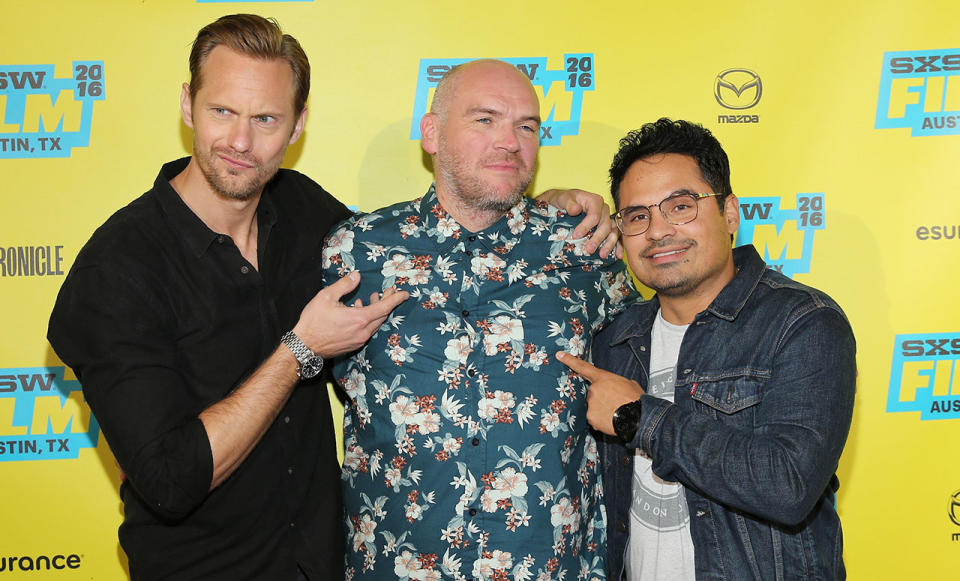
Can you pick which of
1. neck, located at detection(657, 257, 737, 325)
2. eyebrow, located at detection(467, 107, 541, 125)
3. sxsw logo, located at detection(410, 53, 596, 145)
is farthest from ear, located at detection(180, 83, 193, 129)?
neck, located at detection(657, 257, 737, 325)

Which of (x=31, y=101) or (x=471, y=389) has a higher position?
(x=31, y=101)

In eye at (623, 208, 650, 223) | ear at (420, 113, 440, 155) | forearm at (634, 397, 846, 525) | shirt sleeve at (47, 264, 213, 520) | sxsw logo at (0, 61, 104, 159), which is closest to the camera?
forearm at (634, 397, 846, 525)

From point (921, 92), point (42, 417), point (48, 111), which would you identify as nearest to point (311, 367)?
point (42, 417)

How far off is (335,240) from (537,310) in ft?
1.93

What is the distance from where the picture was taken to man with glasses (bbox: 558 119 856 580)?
1595 mm

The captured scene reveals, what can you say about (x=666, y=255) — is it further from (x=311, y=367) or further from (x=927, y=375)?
(x=927, y=375)

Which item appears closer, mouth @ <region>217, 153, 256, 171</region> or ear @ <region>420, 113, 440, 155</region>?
mouth @ <region>217, 153, 256, 171</region>

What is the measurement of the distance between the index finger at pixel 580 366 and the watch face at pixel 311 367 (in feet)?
1.96

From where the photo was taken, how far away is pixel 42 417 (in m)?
2.54

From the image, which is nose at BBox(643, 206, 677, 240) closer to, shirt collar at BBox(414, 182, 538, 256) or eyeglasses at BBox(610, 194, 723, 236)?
eyeglasses at BBox(610, 194, 723, 236)

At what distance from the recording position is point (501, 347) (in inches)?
76.0

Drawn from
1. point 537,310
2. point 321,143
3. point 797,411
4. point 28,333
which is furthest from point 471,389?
point 28,333

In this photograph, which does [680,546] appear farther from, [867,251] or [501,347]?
[867,251]

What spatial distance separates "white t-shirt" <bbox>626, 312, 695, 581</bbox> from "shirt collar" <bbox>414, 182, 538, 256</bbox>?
1.50 ft
